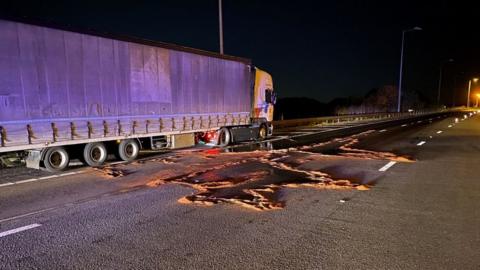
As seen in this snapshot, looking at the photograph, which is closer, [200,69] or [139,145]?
[139,145]

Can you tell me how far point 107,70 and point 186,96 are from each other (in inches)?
139

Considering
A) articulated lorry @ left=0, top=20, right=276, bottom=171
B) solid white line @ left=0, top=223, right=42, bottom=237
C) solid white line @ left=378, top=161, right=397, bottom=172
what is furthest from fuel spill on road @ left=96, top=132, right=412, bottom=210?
solid white line @ left=0, top=223, right=42, bottom=237

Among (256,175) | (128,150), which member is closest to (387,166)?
(256,175)

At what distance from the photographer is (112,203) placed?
6.33 meters

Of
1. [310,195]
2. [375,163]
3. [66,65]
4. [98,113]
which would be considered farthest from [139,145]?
[375,163]

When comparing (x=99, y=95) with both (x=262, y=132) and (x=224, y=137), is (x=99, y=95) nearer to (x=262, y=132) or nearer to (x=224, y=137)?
(x=224, y=137)

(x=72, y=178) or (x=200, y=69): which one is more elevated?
(x=200, y=69)

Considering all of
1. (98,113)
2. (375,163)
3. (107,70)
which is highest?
(107,70)

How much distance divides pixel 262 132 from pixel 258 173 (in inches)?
370

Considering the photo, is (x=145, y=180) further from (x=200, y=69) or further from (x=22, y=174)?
(x=200, y=69)

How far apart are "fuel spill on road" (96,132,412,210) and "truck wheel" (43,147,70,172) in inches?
65.7

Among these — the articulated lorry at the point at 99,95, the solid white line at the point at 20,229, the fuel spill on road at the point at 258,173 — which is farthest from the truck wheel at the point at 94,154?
the solid white line at the point at 20,229

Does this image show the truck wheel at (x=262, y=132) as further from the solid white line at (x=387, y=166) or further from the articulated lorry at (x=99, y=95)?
the solid white line at (x=387, y=166)

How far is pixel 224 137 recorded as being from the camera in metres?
15.8
